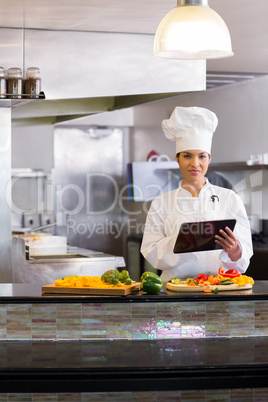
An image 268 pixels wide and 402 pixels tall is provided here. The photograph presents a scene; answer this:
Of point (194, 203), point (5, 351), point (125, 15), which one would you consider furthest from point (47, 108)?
point (5, 351)

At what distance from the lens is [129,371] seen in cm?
234

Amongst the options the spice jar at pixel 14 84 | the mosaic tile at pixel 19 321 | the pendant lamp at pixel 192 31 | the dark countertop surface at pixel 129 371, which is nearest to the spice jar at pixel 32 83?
the spice jar at pixel 14 84

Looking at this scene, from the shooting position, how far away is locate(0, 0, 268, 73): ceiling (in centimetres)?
393

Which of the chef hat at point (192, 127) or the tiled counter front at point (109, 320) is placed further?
the chef hat at point (192, 127)

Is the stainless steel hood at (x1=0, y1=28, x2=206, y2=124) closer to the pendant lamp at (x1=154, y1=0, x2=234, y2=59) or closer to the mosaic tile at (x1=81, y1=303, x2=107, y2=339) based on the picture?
the pendant lamp at (x1=154, y1=0, x2=234, y2=59)

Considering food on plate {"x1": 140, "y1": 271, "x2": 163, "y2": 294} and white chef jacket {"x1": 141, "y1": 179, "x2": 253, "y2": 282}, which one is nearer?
food on plate {"x1": 140, "y1": 271, "x2": 163, "y2": 294}

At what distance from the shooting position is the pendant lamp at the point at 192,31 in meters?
2.72

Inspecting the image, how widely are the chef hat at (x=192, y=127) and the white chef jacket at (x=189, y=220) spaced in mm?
256

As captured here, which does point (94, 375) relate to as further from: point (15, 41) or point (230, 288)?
point (15, 41)

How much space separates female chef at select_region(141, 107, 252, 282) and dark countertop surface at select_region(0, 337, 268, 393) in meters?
1.11

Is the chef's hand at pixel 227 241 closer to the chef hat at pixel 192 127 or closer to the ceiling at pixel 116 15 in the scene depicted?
the chef hat at pixel 192 127

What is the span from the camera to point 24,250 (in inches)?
194

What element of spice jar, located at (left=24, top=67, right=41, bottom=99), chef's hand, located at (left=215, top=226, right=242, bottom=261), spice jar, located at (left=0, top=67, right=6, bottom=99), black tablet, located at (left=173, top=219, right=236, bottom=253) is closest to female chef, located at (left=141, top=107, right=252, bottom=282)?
chef's hand, located at (left=215, top=226, right=242, bottom=261)

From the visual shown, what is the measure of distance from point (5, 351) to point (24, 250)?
2387 millimetres
